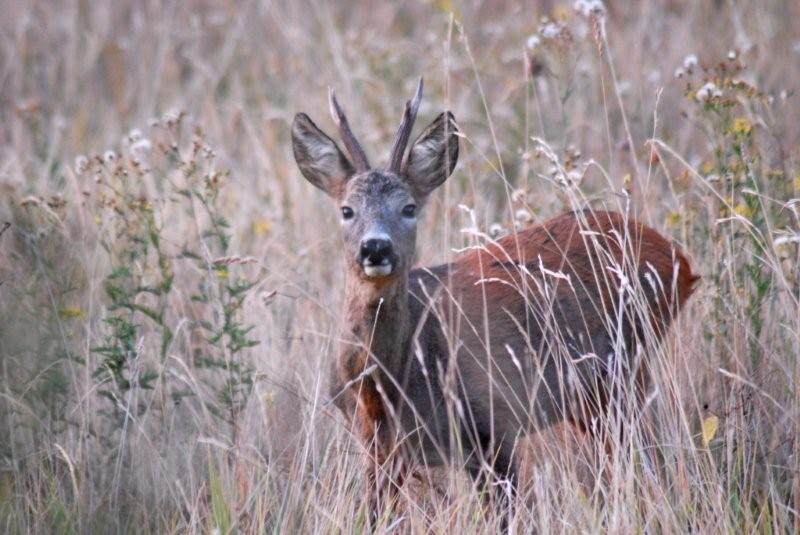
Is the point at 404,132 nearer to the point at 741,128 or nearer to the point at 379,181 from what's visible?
the point at 379,181

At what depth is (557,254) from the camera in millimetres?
5621

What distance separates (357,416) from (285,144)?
177 inches

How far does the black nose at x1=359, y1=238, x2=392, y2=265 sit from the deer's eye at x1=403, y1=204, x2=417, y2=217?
395 millimetres

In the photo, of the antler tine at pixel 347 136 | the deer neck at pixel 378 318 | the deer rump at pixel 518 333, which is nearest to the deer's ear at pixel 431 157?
the antler tine at pixel 347 136

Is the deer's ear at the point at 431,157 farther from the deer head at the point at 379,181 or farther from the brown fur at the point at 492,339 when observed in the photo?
the brown fur at the point at 492,339

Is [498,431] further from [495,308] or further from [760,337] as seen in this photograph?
[760,337]

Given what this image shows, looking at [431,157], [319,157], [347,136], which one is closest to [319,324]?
[319,157]

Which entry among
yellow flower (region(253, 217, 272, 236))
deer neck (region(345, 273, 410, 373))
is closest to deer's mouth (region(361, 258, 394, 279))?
deer neck (region(345, 273, 410, 373))

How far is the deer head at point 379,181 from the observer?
5.00 meters

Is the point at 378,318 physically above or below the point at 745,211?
below

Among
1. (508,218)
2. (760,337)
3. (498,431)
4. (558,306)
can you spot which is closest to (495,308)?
A: (558,306)

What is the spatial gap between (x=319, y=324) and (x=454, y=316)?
97 centimetres

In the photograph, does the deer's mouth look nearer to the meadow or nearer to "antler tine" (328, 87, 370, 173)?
the meadow

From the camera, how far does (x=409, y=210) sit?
534 cm
